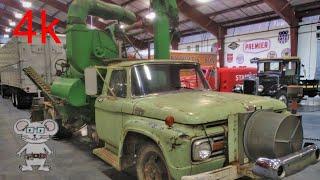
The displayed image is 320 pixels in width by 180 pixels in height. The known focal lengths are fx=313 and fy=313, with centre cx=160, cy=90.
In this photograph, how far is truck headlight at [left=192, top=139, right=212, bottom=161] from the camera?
3.42m

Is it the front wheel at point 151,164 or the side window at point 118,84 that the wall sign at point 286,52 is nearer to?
the side window at point 118,84

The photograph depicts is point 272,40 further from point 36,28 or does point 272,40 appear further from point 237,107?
point 36,28

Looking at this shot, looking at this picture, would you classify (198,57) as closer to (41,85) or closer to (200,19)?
(200,19)

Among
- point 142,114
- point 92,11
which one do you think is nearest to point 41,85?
point 92,11

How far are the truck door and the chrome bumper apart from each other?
2.19 metres

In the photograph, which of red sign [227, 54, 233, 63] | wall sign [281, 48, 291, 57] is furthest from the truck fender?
red sign [227, 54, 233, 63]

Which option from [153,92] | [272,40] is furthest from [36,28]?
[153,92]

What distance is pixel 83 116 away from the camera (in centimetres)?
696

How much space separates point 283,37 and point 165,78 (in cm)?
1504

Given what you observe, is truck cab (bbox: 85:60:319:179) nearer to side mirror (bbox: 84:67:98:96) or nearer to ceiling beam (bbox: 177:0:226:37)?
side mirror (bbox: 84:67:98:96)

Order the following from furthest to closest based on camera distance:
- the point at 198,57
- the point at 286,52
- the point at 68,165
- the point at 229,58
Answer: the point at 229,58, the point at 286,52, the point at 198,57, the point at 68,165

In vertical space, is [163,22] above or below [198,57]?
above

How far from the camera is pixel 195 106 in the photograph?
3.77 metres

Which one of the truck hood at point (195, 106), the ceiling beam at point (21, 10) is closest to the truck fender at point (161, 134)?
the truck hood at point (195, 106)
